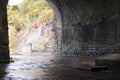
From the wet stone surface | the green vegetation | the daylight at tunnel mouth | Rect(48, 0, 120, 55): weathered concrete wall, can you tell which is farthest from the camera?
the green vegetation

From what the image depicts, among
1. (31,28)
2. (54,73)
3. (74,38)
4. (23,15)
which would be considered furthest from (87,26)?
(23,15)

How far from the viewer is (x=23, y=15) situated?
3769 cm

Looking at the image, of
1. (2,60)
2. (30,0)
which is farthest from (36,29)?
(2,60)

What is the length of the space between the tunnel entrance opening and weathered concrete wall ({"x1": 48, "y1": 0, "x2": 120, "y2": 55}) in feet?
6.86

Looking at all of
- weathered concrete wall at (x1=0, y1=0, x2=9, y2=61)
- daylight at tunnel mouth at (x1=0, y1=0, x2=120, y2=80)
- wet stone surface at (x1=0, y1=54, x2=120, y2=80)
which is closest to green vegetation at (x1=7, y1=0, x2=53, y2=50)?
daylight at tunnel mouth at (x1=0, y1=0, x2=120, y2=80)

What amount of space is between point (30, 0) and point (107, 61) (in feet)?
97.8

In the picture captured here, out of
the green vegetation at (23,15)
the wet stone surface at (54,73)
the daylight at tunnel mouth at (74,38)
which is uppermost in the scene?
the green vegetation at (23,15)

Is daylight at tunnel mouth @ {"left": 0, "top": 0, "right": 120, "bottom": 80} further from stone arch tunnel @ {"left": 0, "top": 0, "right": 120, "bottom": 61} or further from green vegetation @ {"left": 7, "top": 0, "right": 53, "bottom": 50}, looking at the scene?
green vegetation @ {"left": 7, "top": 0, "right": 53, "bottom": 50}

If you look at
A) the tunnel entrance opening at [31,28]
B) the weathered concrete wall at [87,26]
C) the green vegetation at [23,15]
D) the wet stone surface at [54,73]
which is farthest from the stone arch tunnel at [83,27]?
the green vegetation at [23,15]

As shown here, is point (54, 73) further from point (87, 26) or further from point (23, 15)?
point (23, 15)

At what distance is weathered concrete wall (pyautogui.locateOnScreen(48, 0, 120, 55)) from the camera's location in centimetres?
1512

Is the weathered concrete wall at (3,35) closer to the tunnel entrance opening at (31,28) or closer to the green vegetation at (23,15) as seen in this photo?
the tunnel entrance opening at (31,28)

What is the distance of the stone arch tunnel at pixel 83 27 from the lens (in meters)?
13.3

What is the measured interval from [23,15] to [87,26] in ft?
69.5
